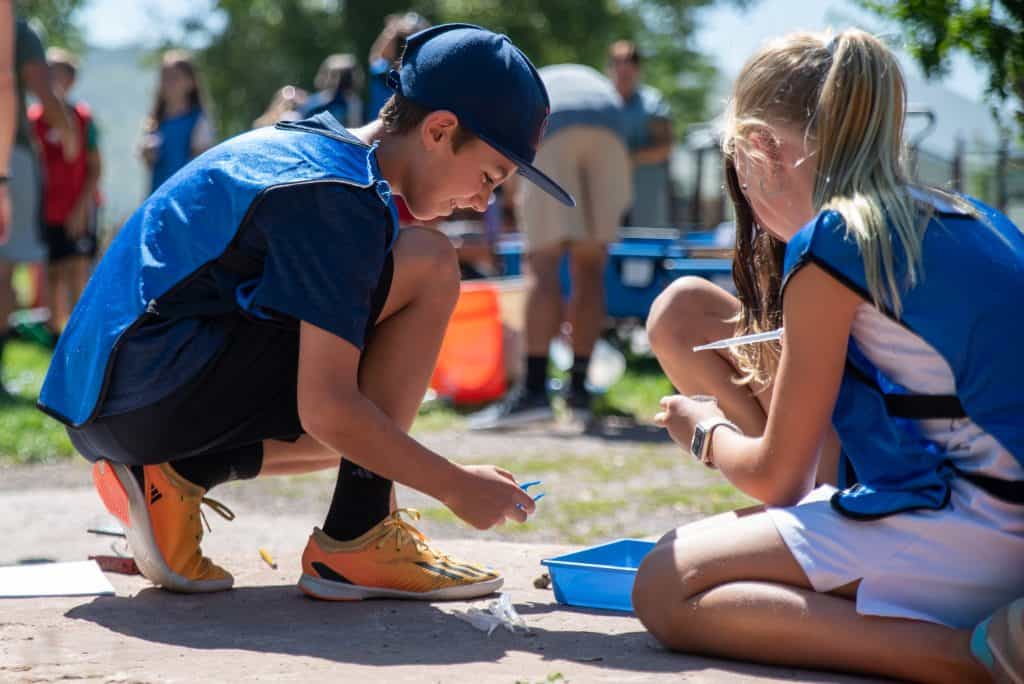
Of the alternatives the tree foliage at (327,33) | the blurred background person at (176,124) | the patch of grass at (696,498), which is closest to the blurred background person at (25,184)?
the blurred background person at (176,124)

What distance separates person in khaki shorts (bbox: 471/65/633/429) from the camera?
626cm

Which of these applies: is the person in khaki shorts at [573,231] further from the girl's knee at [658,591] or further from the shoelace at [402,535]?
the girl's knee at [658,591]

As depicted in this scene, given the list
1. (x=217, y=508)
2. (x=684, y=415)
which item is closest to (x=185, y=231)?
(x=217, y=508)

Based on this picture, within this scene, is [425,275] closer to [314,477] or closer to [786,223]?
[786,223]

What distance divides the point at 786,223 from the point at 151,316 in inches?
47.8

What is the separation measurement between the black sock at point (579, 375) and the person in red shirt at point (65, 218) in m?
3.81

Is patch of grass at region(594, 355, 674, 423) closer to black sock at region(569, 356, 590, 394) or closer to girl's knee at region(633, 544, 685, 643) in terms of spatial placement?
black sock at region(569, 356, 590, 394)

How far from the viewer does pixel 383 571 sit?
109 inches

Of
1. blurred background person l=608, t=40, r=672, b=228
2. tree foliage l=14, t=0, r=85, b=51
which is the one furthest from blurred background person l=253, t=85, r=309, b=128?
tree foliage l=14, t=0, r=85, b=51

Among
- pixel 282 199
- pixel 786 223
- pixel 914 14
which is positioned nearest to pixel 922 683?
Answer: pixel 786 223

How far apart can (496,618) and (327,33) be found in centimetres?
3247

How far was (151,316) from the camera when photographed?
263 centimetres

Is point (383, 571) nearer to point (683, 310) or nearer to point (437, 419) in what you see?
point (683, 310)

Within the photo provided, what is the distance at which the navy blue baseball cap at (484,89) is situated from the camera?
2584mm
